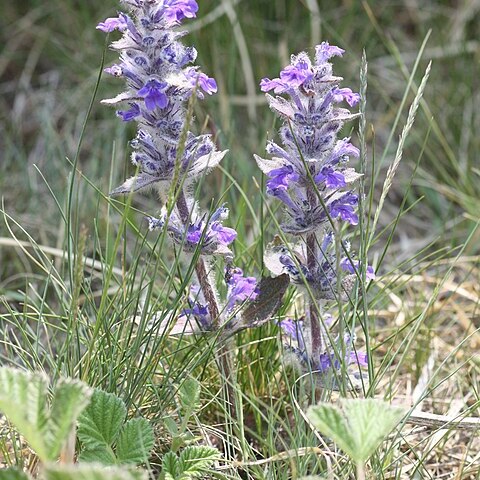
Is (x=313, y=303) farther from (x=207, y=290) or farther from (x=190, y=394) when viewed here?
(x=190, y=394)

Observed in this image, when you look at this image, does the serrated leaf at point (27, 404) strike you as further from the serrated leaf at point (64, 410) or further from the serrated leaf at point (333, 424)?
the serrated leaf at point (333, 424)

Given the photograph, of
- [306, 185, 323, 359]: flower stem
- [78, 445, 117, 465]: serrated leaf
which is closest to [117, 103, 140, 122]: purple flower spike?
[306, 185, 323, 359]: flower stem

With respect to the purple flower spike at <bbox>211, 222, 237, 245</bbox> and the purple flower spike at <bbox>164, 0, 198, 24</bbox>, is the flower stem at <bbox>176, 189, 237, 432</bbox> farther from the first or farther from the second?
the purple flower spike at <bbox>164, 0, 198, 24</bbox>

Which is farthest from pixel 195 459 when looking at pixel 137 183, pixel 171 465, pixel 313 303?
pixel 137 183

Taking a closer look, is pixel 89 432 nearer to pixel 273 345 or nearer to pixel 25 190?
pixel 273 345

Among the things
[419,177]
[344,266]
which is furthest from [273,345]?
[419,177]

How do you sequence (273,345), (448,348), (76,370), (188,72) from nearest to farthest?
(188,72) → (76,370) → (273,345) → (448,348)
